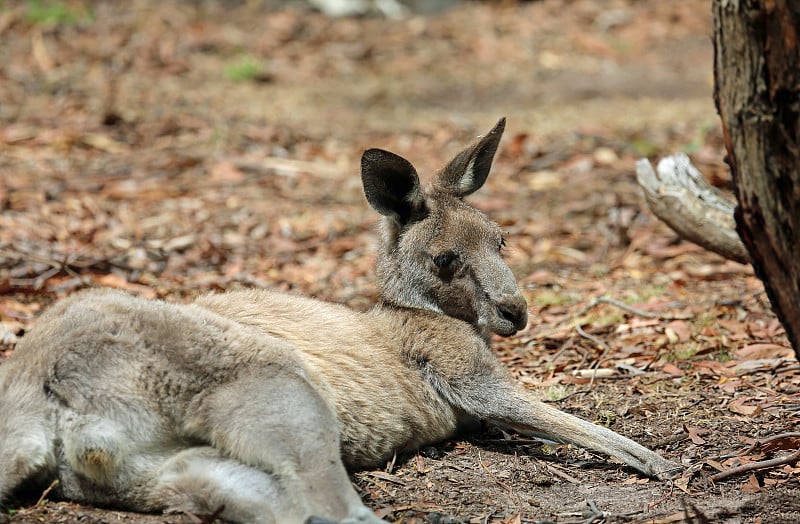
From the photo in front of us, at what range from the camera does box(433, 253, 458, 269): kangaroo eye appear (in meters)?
5.78

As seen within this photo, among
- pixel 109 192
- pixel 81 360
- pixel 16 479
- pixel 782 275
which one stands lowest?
pixel 109 192

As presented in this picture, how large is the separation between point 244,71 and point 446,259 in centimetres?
998

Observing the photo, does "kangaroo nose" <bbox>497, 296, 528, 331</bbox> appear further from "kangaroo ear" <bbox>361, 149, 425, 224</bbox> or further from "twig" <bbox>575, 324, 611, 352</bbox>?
"twig" <bbox>575, 324, 611, 352</bbox>

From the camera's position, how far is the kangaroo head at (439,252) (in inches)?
223

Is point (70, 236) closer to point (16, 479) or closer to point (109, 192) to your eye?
point (109, 192)

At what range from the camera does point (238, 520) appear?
4.19 metres

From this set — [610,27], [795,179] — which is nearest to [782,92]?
[795,179]

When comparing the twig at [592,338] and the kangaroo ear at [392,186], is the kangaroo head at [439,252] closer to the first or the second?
the kangaroo ear at [392,186]

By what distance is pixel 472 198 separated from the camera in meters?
10.8

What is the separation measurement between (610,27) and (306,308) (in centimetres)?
1481

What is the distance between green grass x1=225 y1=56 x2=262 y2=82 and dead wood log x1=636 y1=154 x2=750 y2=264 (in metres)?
8.77

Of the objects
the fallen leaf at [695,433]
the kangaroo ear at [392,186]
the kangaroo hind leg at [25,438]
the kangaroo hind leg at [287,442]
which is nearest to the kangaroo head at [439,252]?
the kangaroo ear at [392,186]

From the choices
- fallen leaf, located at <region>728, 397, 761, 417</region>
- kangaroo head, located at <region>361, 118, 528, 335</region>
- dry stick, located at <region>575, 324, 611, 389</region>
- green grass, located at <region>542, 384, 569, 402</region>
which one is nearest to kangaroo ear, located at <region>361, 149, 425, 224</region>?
kangaroo head, located at <region>361, 118, 528, 335</region>

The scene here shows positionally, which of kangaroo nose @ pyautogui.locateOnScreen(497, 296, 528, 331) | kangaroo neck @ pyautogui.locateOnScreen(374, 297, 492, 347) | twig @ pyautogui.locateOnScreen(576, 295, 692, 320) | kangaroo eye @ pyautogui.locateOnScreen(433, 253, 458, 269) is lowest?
twig @ pyautogui.locateOnScreen(576, 295, 692, 320)
